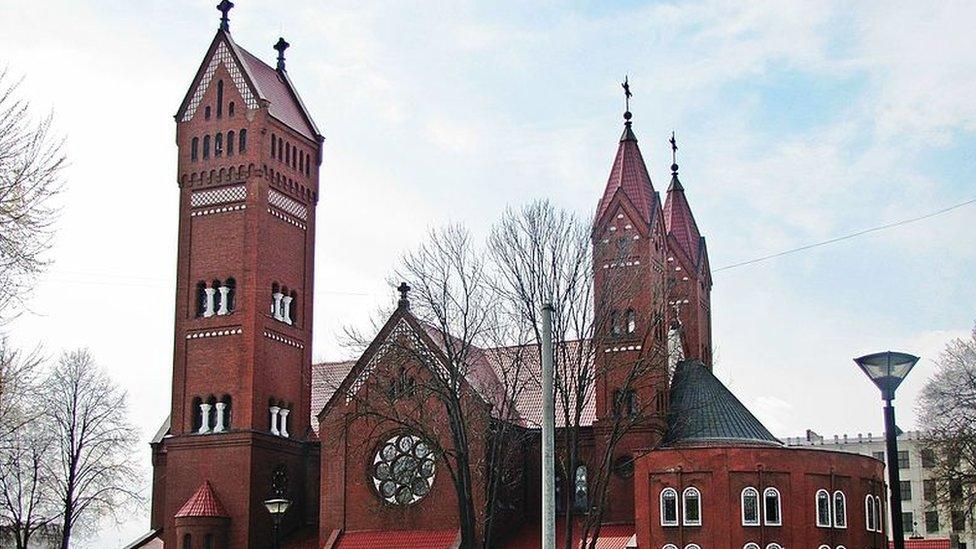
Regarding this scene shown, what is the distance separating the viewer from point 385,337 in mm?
58438

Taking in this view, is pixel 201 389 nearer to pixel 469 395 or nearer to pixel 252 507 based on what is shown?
pixel 252 507

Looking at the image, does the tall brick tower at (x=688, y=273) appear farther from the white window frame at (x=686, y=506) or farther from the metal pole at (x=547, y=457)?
the metal pole at (x=547, y=457)

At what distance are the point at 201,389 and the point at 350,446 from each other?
7466mm

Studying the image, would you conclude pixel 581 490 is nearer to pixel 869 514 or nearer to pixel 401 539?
pixel 401 539

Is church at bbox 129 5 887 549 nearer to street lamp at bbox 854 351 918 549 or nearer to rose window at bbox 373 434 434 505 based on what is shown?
rose window at bbox 373 434 434 505

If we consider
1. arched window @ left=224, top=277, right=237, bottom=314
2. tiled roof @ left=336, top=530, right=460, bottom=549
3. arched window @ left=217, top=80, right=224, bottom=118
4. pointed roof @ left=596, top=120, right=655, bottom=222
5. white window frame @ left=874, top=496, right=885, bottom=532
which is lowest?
tiled roof @ left=336, top=530, right=460, bottom=549

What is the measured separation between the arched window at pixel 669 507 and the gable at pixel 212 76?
26.0 m

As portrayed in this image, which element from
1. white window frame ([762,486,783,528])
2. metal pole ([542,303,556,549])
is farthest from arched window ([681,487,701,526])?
metal pole ([542,303,556,549])

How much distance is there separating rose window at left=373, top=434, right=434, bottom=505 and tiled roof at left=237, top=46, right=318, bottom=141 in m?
16.3

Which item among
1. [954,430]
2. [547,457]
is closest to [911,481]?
[954,430]

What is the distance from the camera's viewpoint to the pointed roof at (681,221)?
6912 cm

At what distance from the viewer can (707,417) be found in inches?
2290

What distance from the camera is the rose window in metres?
57.8

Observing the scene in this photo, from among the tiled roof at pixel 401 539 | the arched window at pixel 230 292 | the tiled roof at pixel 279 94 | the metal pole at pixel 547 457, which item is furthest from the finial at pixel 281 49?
the metal pole at pixel 547 457
